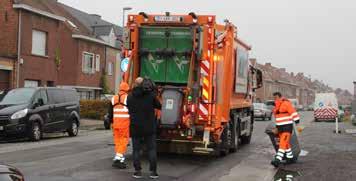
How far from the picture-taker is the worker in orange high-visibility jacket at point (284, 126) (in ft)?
40.1

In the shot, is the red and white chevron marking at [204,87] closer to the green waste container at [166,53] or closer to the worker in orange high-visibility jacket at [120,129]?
the green waste container at [166,53]

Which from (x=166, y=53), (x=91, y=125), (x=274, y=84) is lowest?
(x=91, y=125)

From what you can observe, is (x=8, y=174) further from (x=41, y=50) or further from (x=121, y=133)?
(x=41, y=50)

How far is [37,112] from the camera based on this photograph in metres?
18.2

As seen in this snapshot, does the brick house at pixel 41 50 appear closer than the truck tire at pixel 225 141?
No

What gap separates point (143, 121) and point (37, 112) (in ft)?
30.2

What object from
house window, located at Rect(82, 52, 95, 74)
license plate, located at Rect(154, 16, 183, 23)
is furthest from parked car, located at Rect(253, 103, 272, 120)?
license plate, located at Rect(154, 16, 183, 23)

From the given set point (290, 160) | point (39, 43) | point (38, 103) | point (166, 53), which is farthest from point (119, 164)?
point (39, 43)

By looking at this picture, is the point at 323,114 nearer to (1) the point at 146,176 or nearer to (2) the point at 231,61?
(2) the point at 231,61

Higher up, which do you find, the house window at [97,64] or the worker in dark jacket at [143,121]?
the house window at [97,64]

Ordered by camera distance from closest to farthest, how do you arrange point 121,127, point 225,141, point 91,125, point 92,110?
point 121,127 < point 225,141 < point 91,125 < point 92,110

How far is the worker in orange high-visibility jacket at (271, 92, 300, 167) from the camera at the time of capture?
12234mm

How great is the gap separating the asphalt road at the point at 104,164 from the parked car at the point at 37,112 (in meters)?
1.36

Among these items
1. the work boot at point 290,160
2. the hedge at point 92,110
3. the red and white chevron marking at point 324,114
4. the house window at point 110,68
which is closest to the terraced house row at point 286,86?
the red and white chevron marking at point 324,114
